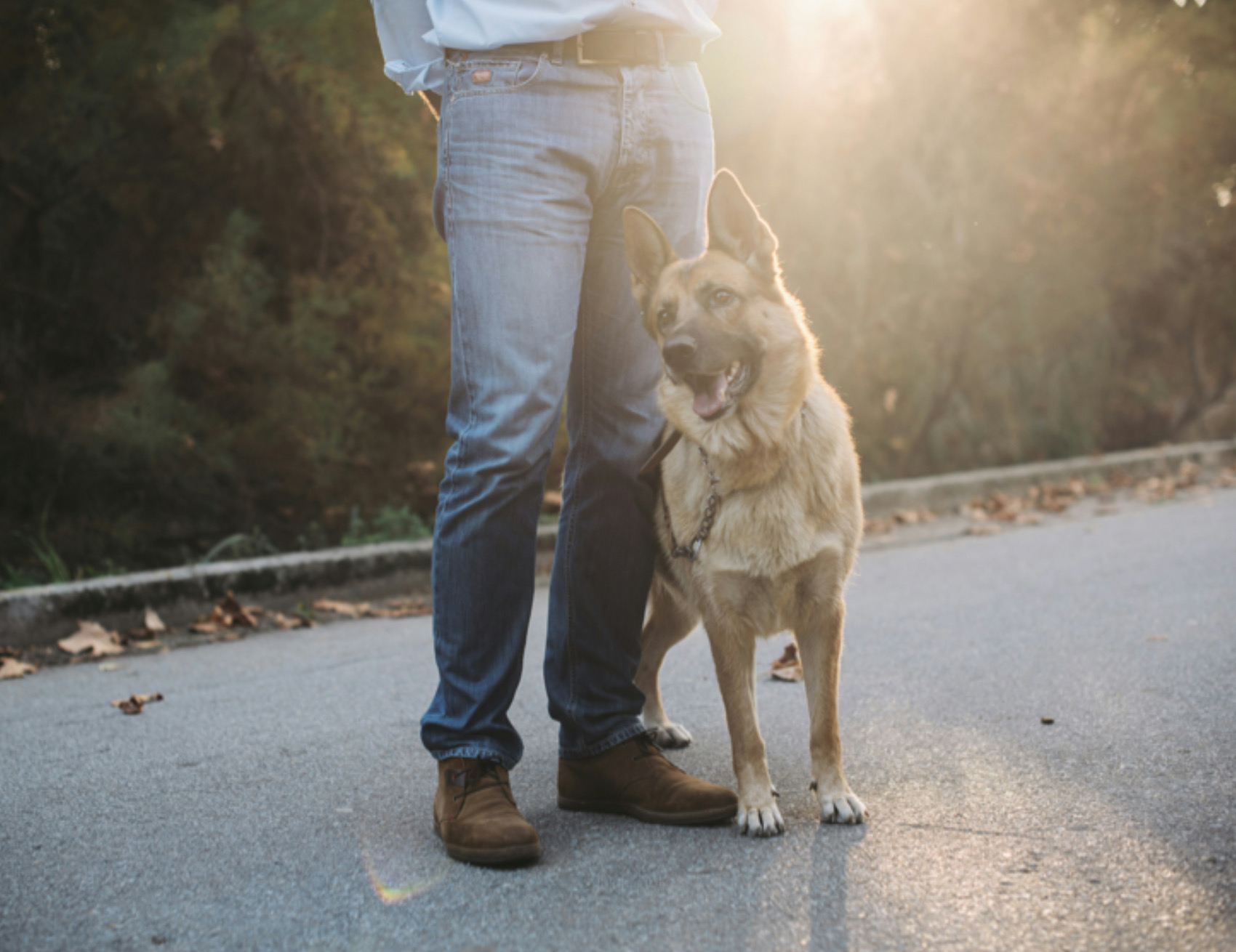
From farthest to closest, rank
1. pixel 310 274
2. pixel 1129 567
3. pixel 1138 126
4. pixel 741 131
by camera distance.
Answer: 1. pixel 1138 126
2. pixel 741 131
3. pixel 310 274
4. pixel 1129 567

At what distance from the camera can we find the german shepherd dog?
2287mm

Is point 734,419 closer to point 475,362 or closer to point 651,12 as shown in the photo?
point 475,362

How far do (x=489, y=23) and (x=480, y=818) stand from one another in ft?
5.27

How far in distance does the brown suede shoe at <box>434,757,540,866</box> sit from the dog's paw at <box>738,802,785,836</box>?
0.44 metres

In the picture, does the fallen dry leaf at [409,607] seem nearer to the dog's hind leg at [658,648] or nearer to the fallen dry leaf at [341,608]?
the fallen dry leaf at [341,608]

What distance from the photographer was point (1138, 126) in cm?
846

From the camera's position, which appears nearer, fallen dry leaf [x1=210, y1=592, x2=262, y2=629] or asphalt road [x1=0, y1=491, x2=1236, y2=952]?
asphalt road [x1=0, y1=491, x2=1236, y2=952]

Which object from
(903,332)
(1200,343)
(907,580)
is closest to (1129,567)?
(907,580)

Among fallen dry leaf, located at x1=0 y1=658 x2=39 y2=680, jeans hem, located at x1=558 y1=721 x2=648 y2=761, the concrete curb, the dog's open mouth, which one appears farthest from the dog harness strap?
fallen dry leaf, located at x1=0 y1=658 x2=39 y2=680

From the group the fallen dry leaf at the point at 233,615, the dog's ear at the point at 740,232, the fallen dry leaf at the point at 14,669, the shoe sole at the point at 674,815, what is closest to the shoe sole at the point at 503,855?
the shoe sole at the point at 674,815

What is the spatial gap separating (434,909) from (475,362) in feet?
3.48

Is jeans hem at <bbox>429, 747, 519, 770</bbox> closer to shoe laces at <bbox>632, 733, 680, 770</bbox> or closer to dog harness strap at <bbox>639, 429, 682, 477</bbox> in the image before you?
shoe laces at <bbox>632, 733, 680, 770</bbox>

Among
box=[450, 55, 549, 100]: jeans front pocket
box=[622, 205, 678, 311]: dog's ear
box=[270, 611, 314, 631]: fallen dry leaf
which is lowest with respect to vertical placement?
box=[270, 611, 314, 631]: fallen dry leaf

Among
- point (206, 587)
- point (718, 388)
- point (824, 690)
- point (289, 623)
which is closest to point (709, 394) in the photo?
point (718, 388)
